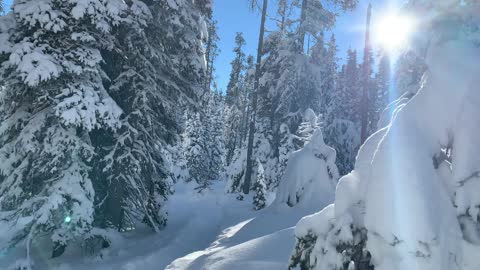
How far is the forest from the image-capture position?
3686mm

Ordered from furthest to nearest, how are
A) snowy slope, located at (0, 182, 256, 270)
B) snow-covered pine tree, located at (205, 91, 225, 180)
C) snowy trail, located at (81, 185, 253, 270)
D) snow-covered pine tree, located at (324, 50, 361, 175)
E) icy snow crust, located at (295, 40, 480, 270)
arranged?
snow-covered pine tree, located at (205, 91, 225, 180) → snow-covered pine tree, located at (324, 50, 361, 175) → snowy trail, located at (81, 185, 253, 270) → snowy slope, located at (0, 182, 256, 270) → icy snow crust, located at (295, 40, 480, 270)

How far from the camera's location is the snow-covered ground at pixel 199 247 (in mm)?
7629

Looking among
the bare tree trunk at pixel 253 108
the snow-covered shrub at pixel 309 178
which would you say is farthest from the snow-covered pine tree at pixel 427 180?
the bare tree trunk at pixel 253 108

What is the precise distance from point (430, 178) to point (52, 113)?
27.1ft

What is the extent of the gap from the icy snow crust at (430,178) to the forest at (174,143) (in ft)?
0.04

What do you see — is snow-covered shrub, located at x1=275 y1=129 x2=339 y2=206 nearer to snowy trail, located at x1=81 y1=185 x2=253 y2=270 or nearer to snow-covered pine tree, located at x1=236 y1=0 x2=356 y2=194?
snowy trail, located at x1=81 y1=185 x2=253 y2=270

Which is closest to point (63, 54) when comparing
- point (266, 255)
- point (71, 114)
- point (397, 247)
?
point (71, 114)

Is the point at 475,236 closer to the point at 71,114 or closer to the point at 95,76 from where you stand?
the point at 71,114

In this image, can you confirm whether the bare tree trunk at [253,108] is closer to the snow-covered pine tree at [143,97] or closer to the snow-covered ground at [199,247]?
the snow-covered ground at [199,247]

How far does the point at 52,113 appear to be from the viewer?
9.20 meters

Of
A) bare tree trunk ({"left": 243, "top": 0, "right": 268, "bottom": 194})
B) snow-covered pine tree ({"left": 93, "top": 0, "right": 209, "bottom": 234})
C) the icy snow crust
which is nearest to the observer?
the icy snow crust

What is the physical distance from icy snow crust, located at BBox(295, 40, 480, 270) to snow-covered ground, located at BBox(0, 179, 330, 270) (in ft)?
10.3

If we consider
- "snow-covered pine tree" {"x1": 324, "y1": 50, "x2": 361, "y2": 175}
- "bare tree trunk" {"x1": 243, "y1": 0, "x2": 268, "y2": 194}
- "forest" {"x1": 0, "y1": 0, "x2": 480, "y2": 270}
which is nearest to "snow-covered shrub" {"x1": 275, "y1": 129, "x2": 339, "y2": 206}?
"forest" {"x1": 0, "y1": 0, "x2": 480, "y2": 270}

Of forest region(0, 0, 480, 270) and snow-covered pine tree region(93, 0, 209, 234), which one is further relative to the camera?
→ snow-covered pine tree region(93, 0, 209, 234)
